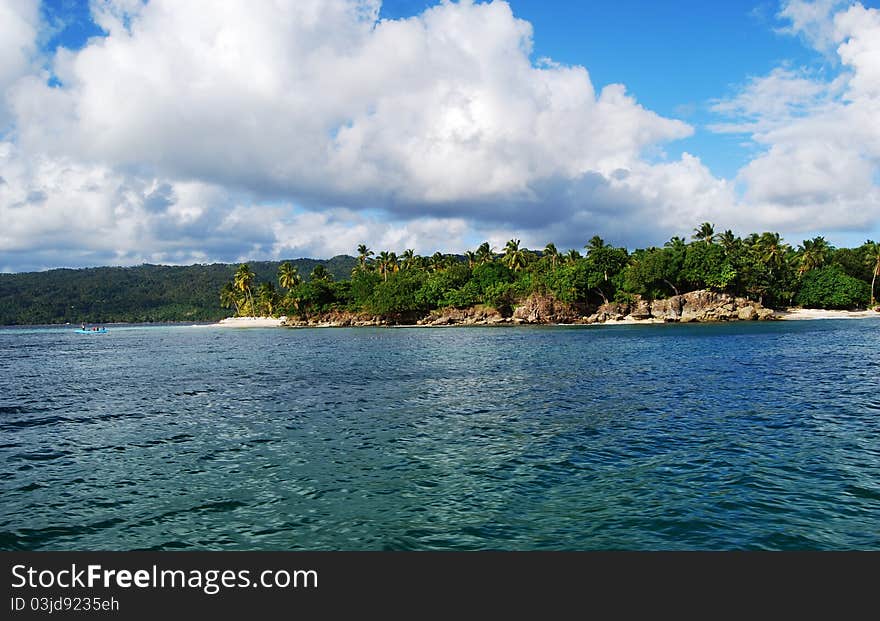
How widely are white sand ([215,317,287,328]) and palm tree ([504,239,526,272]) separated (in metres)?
75.8

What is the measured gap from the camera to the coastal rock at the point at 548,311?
140625 millimetres

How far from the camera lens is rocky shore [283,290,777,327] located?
5049 inches

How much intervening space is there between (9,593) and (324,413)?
721 inches

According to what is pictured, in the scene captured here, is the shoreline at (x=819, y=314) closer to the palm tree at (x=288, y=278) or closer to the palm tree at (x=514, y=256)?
the palm tree at (x=514, y=256)

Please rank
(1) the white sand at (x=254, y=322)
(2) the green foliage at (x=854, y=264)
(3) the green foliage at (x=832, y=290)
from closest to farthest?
(3) the green foliage at (x=832, y=290)
(2) the green foliage at (x=854, y=264)
(1) the white sand at (x=254, y=322)

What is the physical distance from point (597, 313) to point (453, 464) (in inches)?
5042

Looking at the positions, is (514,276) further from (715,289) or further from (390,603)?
(390,603)

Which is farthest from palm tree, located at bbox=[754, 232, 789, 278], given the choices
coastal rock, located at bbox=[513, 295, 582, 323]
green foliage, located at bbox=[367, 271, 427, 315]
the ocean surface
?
the ocean surface

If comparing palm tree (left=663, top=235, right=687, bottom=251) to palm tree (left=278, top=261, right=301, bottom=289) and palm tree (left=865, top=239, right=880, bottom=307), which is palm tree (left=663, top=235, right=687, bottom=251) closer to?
palm tree (left=865, top=239, right=880, bottom=307)

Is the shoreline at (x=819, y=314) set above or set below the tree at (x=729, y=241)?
below

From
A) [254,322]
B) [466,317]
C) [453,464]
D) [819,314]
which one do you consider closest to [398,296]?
[466,317]

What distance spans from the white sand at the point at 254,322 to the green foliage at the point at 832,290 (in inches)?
5860

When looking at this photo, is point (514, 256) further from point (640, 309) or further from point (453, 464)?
point (453, 464)

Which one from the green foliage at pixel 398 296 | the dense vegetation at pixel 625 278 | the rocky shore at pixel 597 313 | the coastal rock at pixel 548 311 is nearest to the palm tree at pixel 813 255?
the dense vegetation at pixel 625 278
